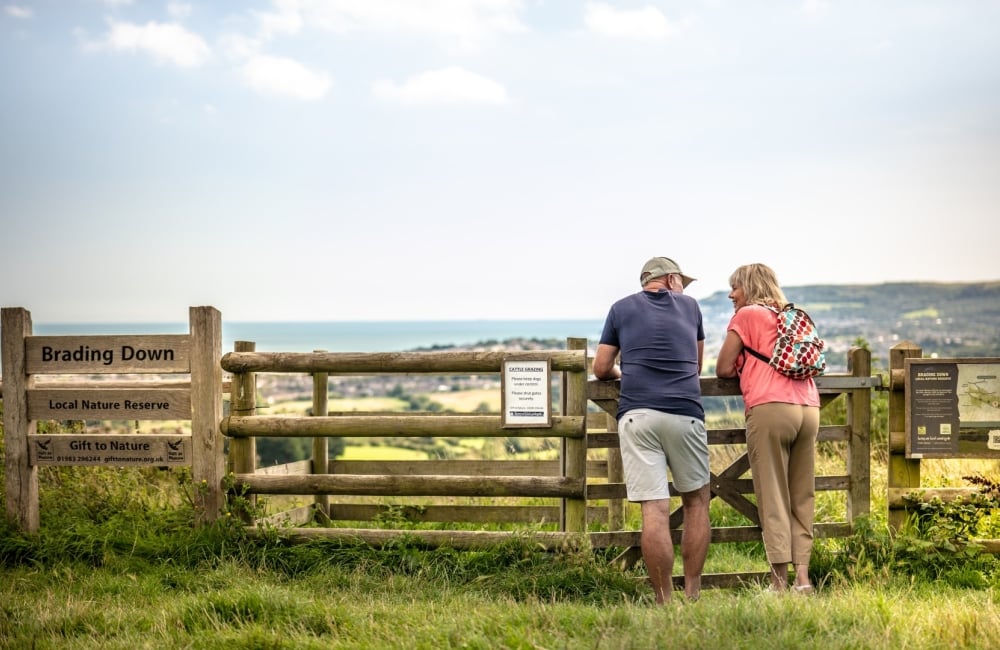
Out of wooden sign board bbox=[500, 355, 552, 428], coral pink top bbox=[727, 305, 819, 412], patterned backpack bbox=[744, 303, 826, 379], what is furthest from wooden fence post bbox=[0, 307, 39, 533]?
patterned backpack bbox=[744, 303, 826, 379]

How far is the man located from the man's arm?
105 millimetres

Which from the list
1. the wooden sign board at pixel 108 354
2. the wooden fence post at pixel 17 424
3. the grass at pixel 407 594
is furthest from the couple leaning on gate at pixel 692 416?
the wooden fence post at pixel 17 424

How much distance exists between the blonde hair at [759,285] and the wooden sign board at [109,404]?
497 cm

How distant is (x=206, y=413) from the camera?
8094 millimetres

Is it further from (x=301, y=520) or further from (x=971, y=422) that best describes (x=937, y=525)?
(x=301, y=520)

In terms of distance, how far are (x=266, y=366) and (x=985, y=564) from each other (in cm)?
643

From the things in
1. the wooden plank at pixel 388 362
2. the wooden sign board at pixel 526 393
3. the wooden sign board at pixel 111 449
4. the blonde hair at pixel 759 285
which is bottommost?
the wooden sign board at pixel 111 449

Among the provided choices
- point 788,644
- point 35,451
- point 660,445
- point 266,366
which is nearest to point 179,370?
point 266,366

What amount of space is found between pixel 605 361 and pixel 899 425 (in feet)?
10.2

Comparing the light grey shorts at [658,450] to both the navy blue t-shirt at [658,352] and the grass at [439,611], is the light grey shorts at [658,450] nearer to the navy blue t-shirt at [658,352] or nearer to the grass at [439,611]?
the navy blue t-shirt at [658,352]

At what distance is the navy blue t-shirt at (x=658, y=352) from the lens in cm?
656

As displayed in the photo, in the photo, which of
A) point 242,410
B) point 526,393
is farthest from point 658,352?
point 242,410

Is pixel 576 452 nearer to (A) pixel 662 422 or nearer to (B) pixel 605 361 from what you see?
(B) pixel 605 361

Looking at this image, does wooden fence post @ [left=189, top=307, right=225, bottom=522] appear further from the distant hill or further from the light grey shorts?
the distant hill
